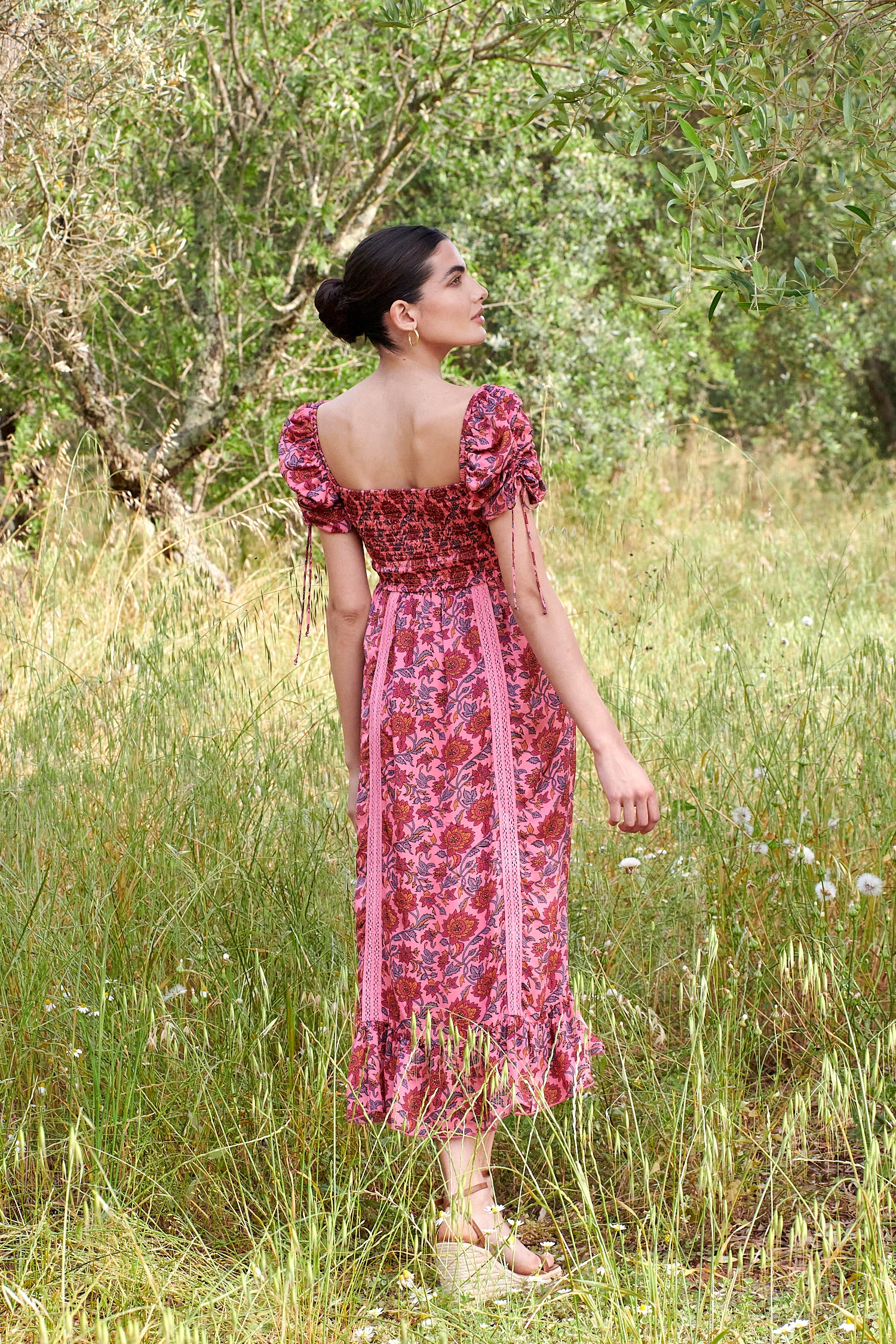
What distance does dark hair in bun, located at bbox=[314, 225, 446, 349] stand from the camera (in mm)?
2434

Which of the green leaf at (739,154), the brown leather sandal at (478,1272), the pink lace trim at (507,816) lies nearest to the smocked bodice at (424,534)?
the pink lace trim at (507,816)

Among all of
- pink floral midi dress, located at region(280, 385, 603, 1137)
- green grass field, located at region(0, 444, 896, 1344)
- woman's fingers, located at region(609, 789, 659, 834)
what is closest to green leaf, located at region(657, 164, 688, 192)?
pink floral midi dress, located at region(280, 385, 603, 1137)

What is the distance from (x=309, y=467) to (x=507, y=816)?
31.7 inches

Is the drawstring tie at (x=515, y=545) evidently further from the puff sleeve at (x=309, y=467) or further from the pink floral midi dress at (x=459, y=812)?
the puff sleeve at (x=309, y=467)

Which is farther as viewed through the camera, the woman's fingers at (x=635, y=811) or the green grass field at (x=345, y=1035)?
the woman's fingers at (x=635, y=811)

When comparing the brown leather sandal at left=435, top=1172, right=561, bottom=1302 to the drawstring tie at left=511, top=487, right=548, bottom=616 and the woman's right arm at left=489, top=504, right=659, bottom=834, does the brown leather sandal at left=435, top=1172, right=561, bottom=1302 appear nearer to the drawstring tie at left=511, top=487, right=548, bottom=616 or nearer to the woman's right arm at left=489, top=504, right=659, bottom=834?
the woman's right arm at left=489, top=504, right=659, bottom=834

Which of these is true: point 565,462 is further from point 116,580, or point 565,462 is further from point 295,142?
point 116,580

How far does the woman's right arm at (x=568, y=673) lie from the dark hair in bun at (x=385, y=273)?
0.46 m

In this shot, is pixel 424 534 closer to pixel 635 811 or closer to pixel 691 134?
pixel 635 811

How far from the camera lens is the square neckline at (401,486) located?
237cm

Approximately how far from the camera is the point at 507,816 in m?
2.51

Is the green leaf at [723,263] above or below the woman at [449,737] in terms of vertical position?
above

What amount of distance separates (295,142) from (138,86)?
1706mm

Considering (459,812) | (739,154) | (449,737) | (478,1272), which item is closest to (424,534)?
(449,737)
